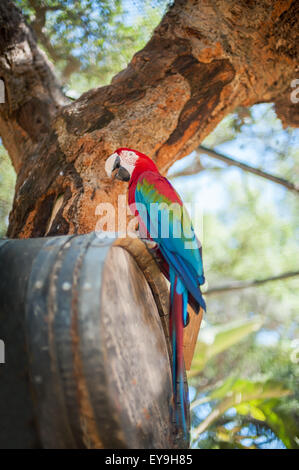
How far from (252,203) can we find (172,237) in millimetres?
3955

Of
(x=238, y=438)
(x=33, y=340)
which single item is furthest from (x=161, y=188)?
(x=238, y=438)

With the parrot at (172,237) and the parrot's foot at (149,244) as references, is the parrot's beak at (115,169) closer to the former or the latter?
the parrot at (172,237)

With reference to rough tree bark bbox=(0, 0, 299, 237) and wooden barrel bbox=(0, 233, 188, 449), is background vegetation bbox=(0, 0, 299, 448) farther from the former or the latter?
wooden barrel bbox=(0, 233, 188, 449)

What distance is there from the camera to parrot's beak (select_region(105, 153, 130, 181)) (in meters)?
1.59

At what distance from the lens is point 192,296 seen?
1158 millimetres

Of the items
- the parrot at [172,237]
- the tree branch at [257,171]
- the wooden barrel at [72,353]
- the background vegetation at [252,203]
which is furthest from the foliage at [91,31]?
the wooden barrel at [72,353]

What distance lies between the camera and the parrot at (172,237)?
1045 mm

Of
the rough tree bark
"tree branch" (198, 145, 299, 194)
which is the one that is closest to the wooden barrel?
the rough tree bark

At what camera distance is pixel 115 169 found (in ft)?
5.31

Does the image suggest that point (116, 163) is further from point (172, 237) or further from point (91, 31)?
point (91, 31)

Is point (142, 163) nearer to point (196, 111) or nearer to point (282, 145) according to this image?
point (196, 111)

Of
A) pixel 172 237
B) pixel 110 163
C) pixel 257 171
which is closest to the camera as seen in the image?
pixel 172 237

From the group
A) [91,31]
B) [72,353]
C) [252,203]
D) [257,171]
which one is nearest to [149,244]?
[72,353]

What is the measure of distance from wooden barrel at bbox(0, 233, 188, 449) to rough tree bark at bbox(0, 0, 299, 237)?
2.24 ft
